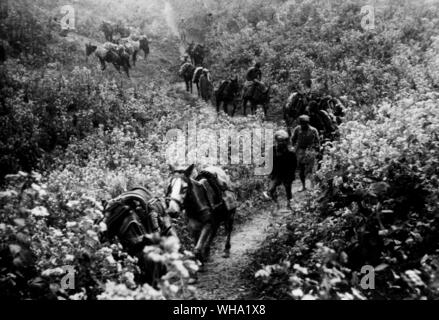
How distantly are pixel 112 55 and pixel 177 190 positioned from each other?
56.3 feet

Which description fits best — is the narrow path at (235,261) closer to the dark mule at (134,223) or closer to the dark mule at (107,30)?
the dark mule at (134,223)

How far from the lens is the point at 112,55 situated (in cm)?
2273

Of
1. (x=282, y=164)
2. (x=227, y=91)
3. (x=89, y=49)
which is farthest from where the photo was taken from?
(x=89, y=49)

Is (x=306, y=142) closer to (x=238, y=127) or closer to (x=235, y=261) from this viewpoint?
(x=235, y=261)

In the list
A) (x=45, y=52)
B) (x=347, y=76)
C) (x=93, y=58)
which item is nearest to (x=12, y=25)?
(x=45, y=52)

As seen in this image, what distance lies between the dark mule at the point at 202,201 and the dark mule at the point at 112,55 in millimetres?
15412

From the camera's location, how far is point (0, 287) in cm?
583

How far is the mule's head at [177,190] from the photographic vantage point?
6.82 meters

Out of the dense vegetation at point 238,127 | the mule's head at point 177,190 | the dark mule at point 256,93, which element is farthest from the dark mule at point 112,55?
the mule's head at point 177,190

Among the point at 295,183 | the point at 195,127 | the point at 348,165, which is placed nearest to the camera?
the point at 348,165

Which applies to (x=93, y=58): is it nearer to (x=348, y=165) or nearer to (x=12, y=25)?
(x=12, y=25)

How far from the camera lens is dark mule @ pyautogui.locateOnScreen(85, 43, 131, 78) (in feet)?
74.3

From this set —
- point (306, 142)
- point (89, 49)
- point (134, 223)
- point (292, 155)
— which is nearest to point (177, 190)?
point (134, 223)
